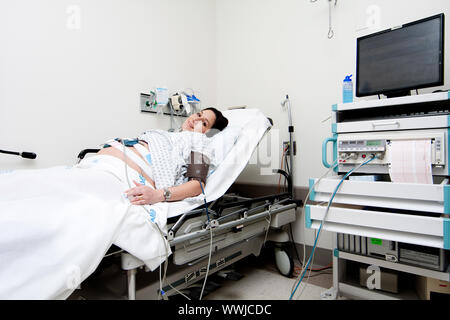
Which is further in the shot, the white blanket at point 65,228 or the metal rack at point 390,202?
the metal rack at point 390,202

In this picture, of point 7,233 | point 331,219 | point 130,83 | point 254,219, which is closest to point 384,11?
point 331,219

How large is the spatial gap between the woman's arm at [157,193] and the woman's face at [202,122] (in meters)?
0.52

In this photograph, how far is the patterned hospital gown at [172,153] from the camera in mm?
1387

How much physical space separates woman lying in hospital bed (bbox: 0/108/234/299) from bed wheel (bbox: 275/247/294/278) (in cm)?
84

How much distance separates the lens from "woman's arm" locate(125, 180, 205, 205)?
1.14 m

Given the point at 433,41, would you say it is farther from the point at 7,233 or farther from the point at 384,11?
the point at 7,233

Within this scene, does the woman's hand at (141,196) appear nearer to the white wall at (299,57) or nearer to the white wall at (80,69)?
the white wall at (80,69)

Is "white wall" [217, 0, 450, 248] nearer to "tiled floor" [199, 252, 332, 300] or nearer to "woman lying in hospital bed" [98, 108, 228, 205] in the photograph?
"tiled floor" [199, 252, 332, 300]

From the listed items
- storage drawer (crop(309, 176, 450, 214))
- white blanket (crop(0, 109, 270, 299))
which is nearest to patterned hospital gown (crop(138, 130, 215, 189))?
white blanket (crop(0, 109, 270, 299))

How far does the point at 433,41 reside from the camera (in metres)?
1.21

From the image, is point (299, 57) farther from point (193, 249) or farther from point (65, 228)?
point (65, 228)

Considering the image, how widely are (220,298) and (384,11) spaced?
6.72 ft

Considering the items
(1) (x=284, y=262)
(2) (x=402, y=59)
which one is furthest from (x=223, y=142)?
(2) (x=402, y=59)

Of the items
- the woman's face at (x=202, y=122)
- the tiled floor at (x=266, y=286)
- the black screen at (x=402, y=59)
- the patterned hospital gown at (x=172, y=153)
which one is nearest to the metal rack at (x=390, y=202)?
the black screen at (x=402, y=59)
